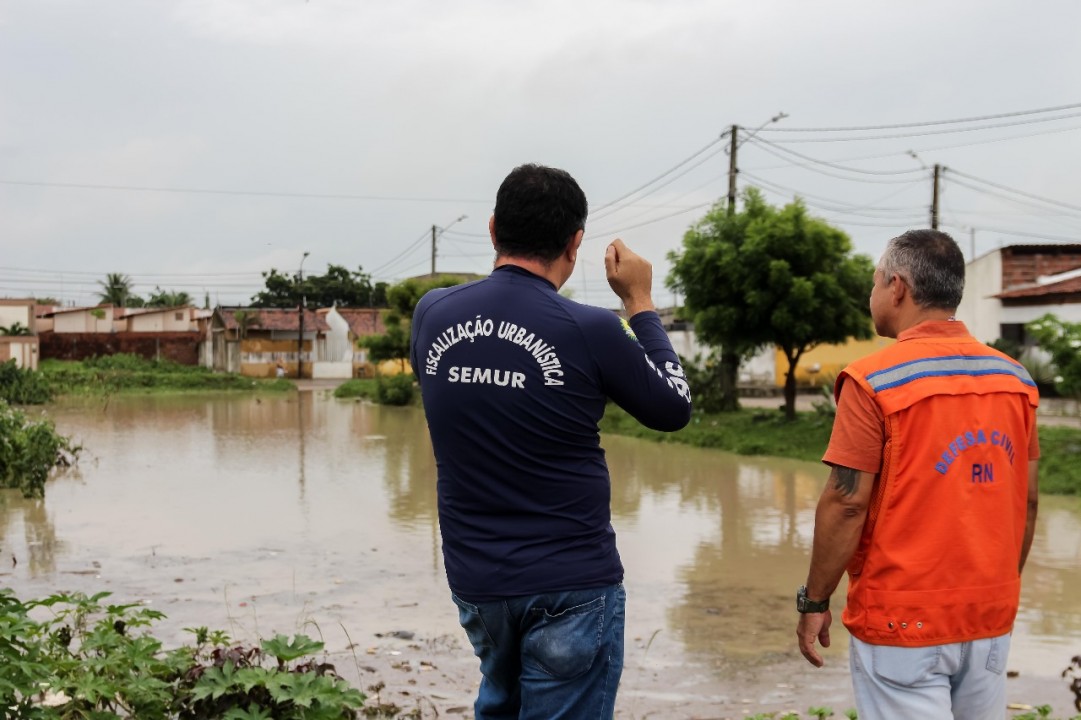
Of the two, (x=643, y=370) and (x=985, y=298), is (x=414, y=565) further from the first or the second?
(x=985, y=298)

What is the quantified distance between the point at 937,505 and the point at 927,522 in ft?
0.14

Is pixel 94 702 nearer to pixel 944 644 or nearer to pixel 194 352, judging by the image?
pixel 944 644

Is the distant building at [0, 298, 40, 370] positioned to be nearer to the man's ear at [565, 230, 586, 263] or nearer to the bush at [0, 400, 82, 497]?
the bush at [0, 400, 82, 497]

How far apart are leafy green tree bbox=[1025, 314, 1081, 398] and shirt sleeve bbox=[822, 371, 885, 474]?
1309 centimetres

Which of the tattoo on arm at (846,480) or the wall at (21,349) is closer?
the tattoo on arm at (846,480)

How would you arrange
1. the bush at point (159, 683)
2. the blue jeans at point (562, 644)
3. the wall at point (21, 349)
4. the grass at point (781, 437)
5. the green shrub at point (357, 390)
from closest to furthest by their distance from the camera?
the blue jeans at point (562, 644) < the bush at point (159, 683) < the grass at point (781, 437) < the green shrub at point (357, 390) < the wall at point (21, 349)

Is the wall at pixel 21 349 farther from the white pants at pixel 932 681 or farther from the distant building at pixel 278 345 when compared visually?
the white pants at pixel 932 681

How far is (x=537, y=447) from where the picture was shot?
244 cm

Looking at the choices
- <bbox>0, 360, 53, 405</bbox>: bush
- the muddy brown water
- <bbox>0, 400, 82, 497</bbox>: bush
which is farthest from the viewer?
<bbox>0, 360, 53, 405</bbox>: bush

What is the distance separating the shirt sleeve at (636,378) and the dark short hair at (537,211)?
0.23m

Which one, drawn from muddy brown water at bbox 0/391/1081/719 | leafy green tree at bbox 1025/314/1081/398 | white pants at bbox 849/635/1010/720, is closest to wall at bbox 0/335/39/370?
muddy brown water at bbox 0/391/1081/719

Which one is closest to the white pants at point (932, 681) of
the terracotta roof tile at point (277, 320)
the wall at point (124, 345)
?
the wall at point (124, 345)

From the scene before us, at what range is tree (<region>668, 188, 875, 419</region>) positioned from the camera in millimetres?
18391

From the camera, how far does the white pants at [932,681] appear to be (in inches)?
96.7
